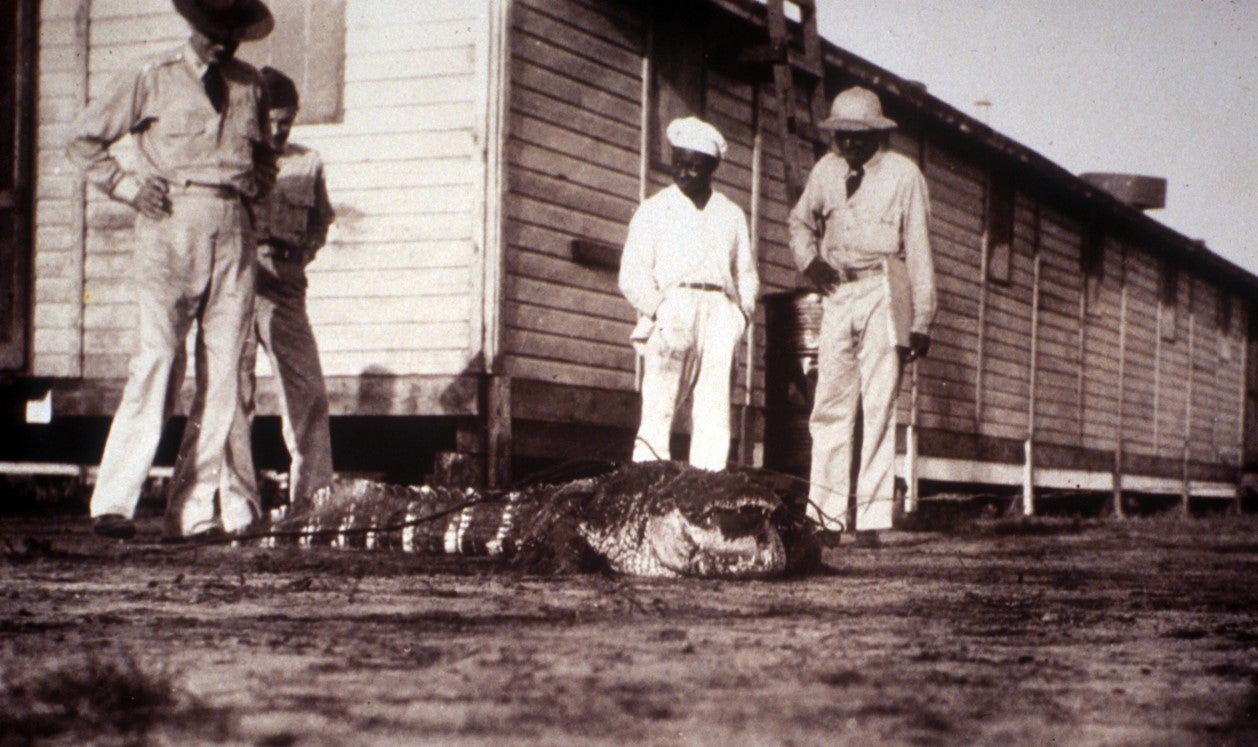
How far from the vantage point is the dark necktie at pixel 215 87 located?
7.16 metres

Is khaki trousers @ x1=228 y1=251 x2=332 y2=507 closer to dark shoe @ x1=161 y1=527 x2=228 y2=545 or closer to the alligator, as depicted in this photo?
dark shoe @ x1=161 y1=527 x2=228 y2=545

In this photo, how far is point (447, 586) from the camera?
16.5 feet

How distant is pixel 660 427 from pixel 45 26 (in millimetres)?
6068

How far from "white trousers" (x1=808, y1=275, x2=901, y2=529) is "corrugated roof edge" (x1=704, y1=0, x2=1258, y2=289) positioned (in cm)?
450

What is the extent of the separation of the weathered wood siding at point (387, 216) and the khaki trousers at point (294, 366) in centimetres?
160

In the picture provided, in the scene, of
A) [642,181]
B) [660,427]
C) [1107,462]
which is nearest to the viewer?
[660,427]

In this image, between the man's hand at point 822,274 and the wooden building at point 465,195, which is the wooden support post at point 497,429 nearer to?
the wooden building at point 465,195

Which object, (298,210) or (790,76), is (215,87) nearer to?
(298,210)

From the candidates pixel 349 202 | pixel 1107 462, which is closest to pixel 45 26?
pixel 349 202

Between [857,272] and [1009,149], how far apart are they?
1092 cm

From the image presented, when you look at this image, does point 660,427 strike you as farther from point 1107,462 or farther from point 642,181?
point 1107,462

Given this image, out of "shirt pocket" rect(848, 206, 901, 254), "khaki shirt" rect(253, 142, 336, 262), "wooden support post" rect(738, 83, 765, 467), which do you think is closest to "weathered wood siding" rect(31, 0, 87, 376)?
"khaki shirt" rect(253, 142, 336, 262)

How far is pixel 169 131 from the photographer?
23.3 feet

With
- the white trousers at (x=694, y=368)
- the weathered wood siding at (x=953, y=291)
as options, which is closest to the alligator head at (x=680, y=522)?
the white trousers at (x=694, y=368)
